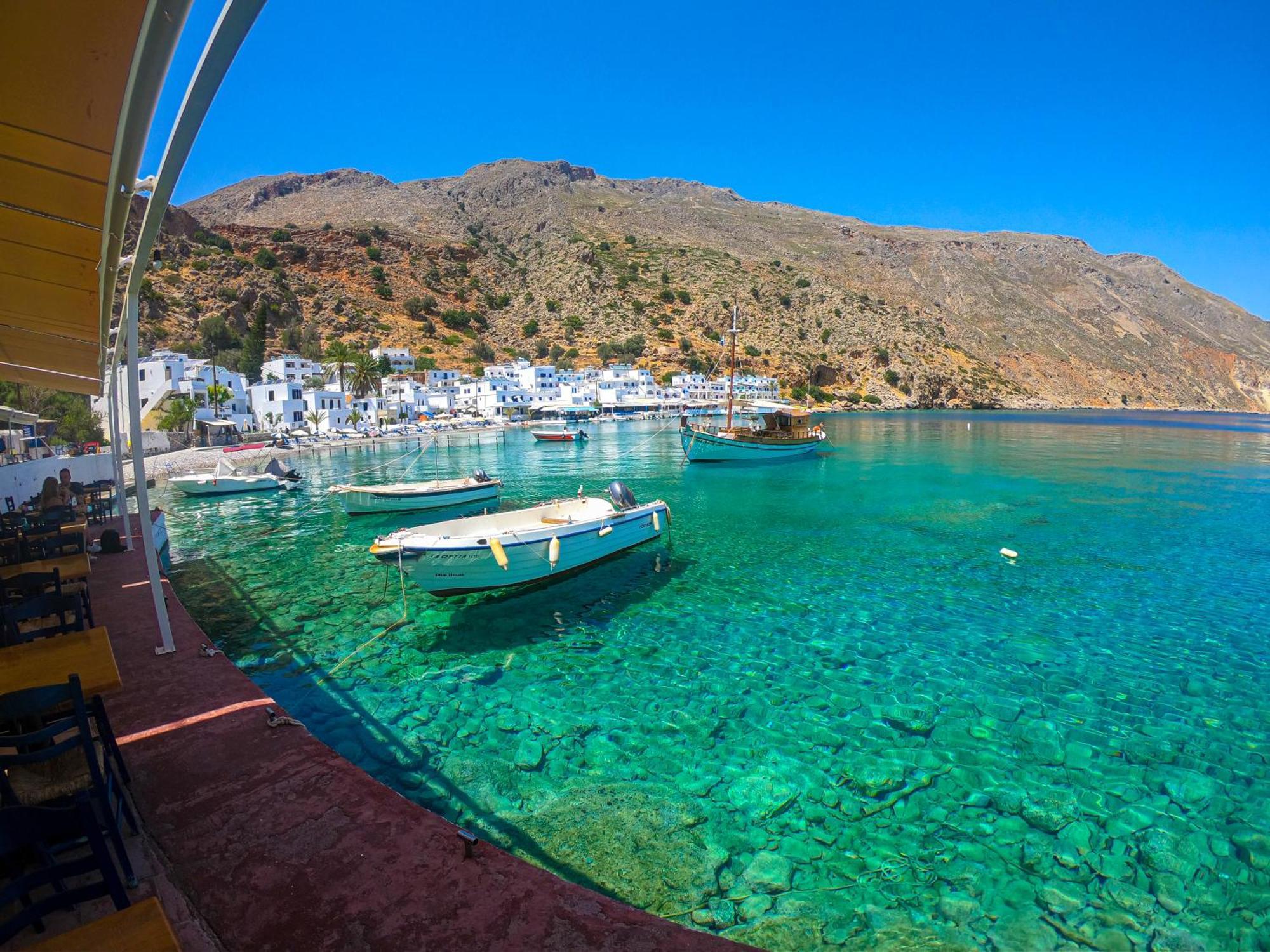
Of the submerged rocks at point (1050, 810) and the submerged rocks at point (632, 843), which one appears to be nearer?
the submerged rocks at point (632, 843)

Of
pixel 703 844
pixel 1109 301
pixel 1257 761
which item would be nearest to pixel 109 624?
pixel 703 844

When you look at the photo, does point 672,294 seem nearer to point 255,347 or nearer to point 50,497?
point 255,347

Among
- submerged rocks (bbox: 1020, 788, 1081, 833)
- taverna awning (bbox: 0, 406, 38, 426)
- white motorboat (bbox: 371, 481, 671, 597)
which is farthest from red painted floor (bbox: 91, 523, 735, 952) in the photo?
taverna awning (bbox: 0, 406, 38, 426)

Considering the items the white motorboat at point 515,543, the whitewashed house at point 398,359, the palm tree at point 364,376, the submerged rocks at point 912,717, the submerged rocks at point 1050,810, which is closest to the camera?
the submerged rocks at point 1050,810

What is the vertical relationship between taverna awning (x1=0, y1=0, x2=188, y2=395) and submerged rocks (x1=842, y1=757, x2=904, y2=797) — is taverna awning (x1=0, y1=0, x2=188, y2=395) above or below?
above

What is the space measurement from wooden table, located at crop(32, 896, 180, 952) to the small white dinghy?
19057mm

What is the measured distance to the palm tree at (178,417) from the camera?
45969 mm

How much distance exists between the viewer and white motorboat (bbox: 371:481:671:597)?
32.7 feet

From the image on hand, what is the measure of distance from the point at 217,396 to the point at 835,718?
5908cm

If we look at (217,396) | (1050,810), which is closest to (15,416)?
(1050,810)

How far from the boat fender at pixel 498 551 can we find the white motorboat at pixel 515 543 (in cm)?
1

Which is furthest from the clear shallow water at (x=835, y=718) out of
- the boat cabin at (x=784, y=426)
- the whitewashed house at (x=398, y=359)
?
the whitewashed house at (x=398, y=359)

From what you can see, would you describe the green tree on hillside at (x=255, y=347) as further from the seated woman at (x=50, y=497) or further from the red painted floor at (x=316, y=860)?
the red painted floor at (x=316, y=860)

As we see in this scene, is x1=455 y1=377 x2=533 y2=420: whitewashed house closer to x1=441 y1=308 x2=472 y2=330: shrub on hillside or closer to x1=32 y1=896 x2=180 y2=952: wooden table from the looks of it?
x1=441 y1=308 x2=472 y2=330: shrub on hillside
